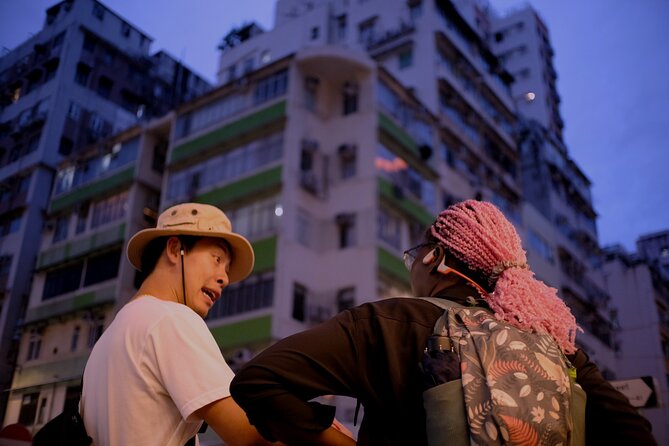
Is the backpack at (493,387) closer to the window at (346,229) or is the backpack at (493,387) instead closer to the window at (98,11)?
the window at (346,229)

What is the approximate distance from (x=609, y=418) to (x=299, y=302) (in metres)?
20.8

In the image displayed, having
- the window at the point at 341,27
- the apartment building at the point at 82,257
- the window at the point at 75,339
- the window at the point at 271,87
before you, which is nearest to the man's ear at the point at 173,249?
the window at the point at 271,87

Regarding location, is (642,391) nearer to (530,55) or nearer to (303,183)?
(303,183)

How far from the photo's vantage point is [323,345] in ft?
6.68

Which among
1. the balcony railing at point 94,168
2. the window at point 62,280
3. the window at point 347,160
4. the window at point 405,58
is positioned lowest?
the window at point 62,280

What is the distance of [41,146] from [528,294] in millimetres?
27300

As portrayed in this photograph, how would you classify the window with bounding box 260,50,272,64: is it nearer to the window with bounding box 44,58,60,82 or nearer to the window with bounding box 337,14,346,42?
the window with bounding box 337,14,346,42

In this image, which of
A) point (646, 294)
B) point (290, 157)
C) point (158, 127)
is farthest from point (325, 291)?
point (646, 294)

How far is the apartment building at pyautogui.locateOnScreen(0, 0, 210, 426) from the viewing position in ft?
65.6

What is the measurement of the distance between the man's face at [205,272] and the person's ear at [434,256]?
0.86 meters

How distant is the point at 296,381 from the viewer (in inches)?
77.6

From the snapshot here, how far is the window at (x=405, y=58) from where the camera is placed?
3378 centimetres

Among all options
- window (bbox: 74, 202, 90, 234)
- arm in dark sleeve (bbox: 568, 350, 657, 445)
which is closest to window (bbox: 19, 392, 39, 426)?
window (bbox: 74, 202, 90, 234)

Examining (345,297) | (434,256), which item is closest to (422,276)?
(434,256)
